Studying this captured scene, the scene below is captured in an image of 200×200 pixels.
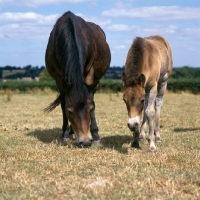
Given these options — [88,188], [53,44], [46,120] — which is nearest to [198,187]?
[88,188]

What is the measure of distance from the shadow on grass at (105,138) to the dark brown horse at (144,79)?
384 millimetres

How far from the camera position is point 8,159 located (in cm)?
659

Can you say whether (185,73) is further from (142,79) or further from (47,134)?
(142,79)

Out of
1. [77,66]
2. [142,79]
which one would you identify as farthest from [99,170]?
[77,66]

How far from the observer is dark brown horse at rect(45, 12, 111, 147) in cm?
702

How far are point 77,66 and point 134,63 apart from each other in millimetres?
947

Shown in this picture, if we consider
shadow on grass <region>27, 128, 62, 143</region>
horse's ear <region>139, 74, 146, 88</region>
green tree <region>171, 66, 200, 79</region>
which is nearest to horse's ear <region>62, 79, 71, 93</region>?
horse's ear <region>139, 74, 146, 88</region>

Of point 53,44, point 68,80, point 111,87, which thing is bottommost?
point 111,87

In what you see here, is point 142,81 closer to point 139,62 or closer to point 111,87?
point 139,62

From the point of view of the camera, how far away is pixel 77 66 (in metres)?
7.20

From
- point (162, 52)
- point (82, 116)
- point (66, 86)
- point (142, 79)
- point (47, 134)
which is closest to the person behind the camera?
point (142, 79)

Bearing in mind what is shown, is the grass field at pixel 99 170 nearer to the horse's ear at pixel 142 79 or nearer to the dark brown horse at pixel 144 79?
the dark brown horse at pixel 144 79

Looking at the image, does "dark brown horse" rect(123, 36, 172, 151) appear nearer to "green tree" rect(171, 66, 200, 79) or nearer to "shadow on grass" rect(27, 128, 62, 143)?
"shadow on grass" rect(27, 128, 62, 143)

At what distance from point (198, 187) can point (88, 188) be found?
124 cm
